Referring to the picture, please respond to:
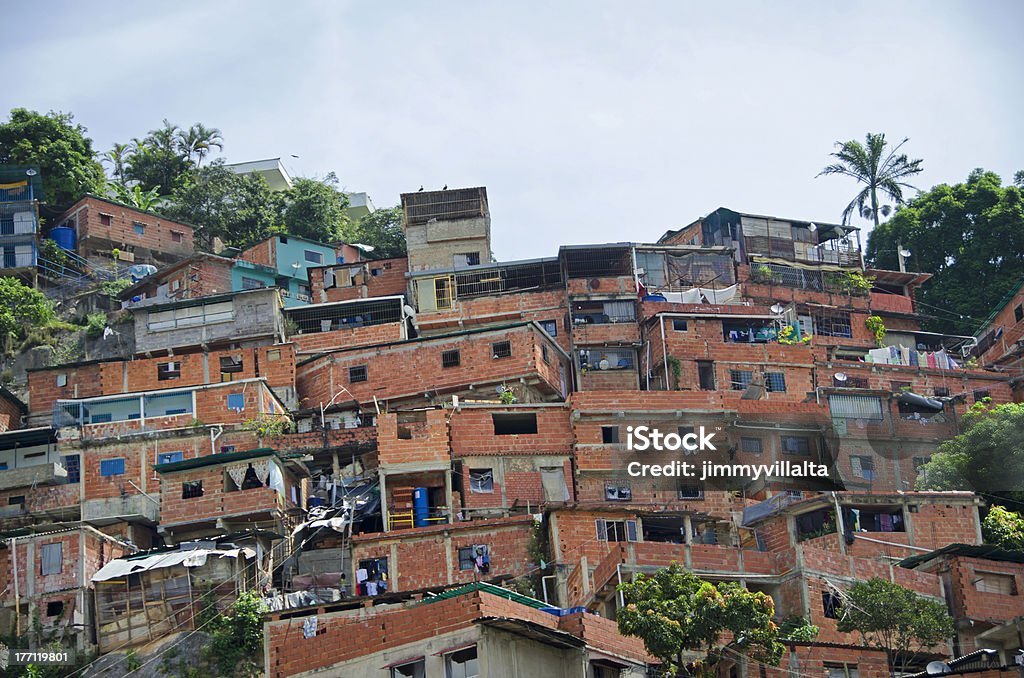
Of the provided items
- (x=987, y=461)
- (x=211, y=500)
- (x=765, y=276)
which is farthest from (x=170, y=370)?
(x=987, y=461)

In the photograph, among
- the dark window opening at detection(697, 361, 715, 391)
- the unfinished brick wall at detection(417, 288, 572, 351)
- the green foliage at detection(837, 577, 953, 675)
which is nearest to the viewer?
the green foliage at detection(837, 577, 953, 675)

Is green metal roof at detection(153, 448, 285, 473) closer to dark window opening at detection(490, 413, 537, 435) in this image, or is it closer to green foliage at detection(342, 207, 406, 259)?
dark window opening at detection(490, 413, 537, 435)

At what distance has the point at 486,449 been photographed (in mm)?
45500

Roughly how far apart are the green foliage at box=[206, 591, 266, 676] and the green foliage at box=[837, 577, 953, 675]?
15297 mm

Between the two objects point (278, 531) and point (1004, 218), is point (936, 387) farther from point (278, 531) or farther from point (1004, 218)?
point (278, 531)

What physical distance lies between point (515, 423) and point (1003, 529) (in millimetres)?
15779

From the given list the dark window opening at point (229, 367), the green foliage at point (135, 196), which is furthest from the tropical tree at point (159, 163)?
the dark window opening at point (229, 367)

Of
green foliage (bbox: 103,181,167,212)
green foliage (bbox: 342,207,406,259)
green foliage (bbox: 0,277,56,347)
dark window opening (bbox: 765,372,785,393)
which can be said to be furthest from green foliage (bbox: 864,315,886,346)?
green foliage (bbox: 103,181,167,212)

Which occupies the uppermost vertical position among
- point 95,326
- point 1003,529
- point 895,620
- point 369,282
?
point 369,282

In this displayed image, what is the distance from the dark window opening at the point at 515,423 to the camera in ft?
153

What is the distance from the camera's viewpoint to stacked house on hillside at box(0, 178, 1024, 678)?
120 ft

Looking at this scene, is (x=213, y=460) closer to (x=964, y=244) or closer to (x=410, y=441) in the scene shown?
(x=410, y=441)

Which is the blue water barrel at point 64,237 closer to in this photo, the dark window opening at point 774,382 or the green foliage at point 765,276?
the green foliage at point 765,276

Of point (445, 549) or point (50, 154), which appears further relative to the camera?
point (50, 154)
